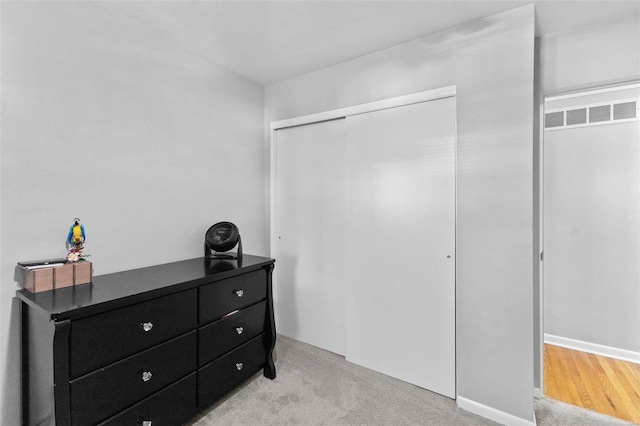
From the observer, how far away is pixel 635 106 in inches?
101

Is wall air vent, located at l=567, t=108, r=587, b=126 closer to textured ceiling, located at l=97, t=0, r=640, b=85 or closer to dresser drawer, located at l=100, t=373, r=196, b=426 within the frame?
textured ceiling, located at l=97, t=0, r=640, b=85

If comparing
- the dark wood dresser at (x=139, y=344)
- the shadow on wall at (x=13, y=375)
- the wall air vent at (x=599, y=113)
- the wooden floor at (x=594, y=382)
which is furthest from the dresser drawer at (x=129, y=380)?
the wall air vent at (x=599, y=113)

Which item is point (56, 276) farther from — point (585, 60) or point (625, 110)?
point (625, 110)

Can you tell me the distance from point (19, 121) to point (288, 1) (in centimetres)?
159

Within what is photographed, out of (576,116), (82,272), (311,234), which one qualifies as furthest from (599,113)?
(82,272)

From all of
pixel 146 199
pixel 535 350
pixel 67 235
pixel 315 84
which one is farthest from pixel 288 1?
pixel 535 350

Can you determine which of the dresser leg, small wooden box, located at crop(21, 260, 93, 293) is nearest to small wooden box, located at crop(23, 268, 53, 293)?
small wooden box, located at crop(21, 260, 93, 293)

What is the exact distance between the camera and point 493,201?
189 centimetres

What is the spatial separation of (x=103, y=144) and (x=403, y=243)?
2.13m

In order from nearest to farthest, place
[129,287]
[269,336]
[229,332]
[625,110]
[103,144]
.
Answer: [129,287] < [103,144] < [229,332] < [269,336] < [625,110]

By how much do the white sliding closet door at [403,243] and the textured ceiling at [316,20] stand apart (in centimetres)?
53

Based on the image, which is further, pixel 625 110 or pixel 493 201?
pixel 625 110

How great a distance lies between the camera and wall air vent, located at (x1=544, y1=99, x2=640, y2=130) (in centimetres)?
258

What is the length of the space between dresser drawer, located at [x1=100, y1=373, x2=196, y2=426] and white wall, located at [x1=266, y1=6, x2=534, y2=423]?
1733mm
